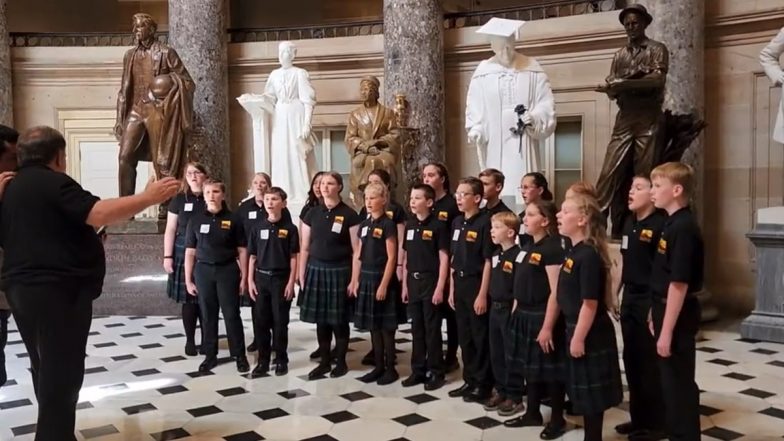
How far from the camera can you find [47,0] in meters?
14.4

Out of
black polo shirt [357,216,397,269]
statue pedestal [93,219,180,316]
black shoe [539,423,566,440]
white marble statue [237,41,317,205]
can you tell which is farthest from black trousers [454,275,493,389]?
white marble statue [237,41,317,205]

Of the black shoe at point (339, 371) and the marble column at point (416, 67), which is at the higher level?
the marble column at point (416, 67)

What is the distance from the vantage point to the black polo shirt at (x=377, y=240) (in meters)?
5.20

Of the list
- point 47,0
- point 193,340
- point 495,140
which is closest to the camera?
point 193,340

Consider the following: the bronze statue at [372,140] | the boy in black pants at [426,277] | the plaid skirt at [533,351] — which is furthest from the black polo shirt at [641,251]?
the bronze statue at [372,140]

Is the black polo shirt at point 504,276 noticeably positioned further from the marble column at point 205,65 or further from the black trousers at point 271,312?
the marble column at point 205,65

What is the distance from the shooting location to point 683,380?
351 centimetres

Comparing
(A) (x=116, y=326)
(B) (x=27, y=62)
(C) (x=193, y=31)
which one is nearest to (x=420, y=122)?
(C) (x=193, y=31)

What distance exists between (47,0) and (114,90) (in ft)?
14.6

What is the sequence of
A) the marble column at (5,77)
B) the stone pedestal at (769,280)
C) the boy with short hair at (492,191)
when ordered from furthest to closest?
the marble column at (5,77) < the stone pedestal at (769,280) < the boy with short hair at (492,191)

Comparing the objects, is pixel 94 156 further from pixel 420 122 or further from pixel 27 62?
pixel 420 122

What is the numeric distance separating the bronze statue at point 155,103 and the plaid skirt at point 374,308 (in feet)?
13.2

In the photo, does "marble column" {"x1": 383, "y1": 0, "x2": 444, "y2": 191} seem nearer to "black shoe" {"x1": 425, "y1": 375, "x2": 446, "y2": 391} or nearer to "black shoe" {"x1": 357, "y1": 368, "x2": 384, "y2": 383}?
"black shoe" {"x1": 357, "y1": 368, "x2": 384, "y2": 383}

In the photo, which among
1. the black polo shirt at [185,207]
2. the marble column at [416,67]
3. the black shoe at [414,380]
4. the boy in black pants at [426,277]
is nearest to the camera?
the boy in black pants at [426,277]
